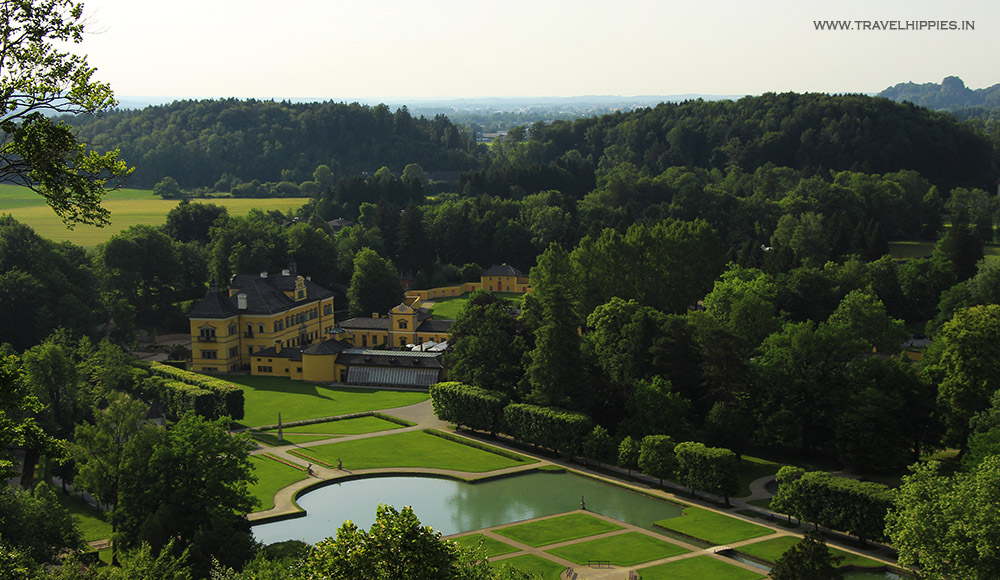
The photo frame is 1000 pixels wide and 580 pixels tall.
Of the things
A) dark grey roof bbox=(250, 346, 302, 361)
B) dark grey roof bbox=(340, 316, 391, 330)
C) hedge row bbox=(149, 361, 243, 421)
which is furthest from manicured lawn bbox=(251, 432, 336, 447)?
dark grey roof bbox=(340, 316, 391, 330)

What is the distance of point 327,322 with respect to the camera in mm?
96500

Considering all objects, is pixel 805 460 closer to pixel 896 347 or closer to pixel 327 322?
pixel 896 347

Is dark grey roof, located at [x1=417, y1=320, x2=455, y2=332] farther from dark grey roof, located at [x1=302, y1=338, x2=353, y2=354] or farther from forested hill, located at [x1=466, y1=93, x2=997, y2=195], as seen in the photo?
forested hill, located at [x1=466, y1=93, x2=997, y2=195]

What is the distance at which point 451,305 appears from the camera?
359ft

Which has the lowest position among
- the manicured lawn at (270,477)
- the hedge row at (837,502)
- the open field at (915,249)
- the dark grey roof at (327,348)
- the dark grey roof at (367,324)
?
the manicured lawn at (270,477)

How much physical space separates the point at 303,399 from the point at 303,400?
0.32m

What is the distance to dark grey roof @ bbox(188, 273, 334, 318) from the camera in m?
85.5

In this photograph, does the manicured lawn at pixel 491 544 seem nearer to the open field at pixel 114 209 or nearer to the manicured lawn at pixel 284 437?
the manicured lawn at pixel 284 437

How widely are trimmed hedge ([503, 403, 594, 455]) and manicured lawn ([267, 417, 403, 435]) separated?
28.8ft

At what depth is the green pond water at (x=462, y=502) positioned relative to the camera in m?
51.7

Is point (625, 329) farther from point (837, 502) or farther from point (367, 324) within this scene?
point (367, 324)

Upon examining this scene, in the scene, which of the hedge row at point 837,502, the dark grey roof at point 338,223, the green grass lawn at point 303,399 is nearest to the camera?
the hedge row at point 837,502

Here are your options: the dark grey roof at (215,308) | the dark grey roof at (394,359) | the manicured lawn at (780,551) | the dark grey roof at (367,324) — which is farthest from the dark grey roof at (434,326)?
the manicured lawn at (780,551)

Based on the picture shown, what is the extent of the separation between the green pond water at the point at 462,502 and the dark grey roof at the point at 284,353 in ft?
90.3
